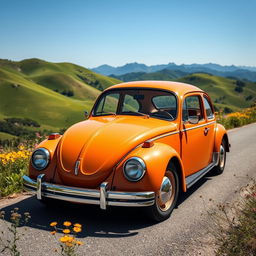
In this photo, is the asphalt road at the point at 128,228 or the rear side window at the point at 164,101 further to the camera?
the rear side window at the point at 164,101

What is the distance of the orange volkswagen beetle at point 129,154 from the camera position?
3932mm

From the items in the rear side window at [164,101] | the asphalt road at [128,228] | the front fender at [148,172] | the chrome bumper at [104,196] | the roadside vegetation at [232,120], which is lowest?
the roadside vegetation at [232,120]

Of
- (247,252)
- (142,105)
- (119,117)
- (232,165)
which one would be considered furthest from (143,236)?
(232,165)

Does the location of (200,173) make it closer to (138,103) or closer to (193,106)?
(193,106)

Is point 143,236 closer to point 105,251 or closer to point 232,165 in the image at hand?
point 105,251

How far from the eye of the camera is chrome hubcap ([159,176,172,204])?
13.9 ft

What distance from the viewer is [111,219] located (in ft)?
14.5

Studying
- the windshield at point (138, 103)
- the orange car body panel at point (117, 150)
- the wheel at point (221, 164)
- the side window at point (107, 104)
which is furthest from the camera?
the wheel at point (221, 164)

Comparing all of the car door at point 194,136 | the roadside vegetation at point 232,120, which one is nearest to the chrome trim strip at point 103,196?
the car door at point 194,136

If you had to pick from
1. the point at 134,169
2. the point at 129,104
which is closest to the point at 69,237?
the point at 134,169

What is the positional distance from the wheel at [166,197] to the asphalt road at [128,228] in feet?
0.41

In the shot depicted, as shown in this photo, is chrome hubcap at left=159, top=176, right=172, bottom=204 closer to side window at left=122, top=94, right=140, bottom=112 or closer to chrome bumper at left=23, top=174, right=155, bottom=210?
chrome bumper at left=23, top=174, right=155, bottom=210

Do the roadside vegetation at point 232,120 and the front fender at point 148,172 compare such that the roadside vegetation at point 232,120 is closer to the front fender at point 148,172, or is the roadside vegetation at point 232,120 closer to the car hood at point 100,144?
the car hood at point 100,144

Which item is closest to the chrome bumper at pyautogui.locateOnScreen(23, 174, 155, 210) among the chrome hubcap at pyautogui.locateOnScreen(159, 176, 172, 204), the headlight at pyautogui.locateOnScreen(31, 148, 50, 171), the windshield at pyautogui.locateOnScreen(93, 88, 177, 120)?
the chrome hubcap at pyautogui.locateOnScreen(159, 176, 172, 204)
